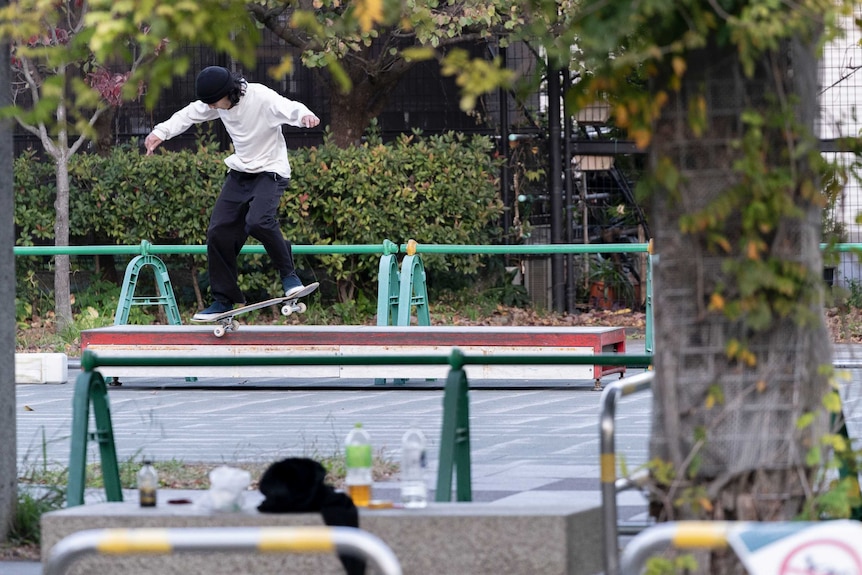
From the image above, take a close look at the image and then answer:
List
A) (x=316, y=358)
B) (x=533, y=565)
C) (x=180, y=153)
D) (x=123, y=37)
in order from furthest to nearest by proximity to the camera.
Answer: (x=180, y=153) → (x=316, y=358) → (x=533, y=565) → (x=123, y=37)

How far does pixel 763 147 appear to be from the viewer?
389cm

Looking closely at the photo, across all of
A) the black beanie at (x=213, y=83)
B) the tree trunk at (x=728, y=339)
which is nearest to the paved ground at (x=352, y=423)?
the tree trunk at (x=728, y=339)

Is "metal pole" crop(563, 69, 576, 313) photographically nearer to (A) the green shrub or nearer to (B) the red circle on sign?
(A) the green shrub

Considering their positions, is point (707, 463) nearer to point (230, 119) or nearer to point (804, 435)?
point (804, 435)

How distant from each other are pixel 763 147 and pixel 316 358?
203 cm

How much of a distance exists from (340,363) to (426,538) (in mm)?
869

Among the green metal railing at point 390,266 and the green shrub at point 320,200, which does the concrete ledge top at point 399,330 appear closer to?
the green metal railing at point 390,266

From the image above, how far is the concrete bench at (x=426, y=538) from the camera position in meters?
4.27

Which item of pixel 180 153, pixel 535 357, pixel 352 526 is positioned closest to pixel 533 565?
pixel 352 526

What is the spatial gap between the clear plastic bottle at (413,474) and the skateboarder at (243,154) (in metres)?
5.86

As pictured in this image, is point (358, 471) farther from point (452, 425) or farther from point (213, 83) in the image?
point (213, 83)

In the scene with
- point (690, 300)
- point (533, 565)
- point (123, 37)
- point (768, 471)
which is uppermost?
point (123, 37)

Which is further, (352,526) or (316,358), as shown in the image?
(316,358)

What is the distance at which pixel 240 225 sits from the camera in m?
11.0
